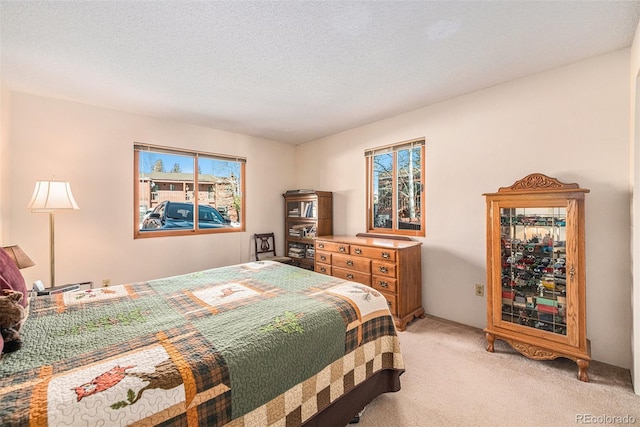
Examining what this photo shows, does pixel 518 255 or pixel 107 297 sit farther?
pixel 518 255

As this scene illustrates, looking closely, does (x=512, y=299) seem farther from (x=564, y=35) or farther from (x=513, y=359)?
(x=564, y=35)

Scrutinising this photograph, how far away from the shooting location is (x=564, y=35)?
1987 mm

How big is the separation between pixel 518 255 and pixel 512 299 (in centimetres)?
38

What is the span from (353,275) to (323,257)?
541mm

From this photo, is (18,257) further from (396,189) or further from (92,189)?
(396,189)

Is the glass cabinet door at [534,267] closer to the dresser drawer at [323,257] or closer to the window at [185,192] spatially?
the dresser drawer at [323,257]

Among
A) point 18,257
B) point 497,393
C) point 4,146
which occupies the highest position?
point 4,146

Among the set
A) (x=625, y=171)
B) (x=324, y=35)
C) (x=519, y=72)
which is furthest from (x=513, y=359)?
(x=324, y=35)

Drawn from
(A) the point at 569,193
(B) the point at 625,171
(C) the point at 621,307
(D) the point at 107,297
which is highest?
(B) the point at 625,171

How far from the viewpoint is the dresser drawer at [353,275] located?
3.21 metres

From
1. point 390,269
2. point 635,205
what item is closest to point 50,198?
point 390,269

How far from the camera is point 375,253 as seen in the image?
3.12 metres

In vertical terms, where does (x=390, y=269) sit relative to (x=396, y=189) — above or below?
below

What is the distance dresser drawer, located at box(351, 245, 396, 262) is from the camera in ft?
9.77
